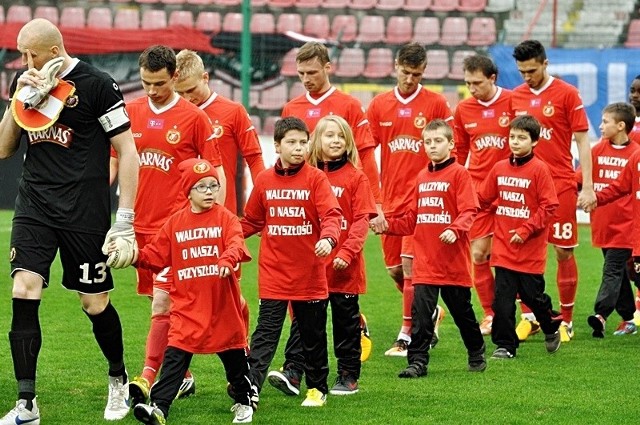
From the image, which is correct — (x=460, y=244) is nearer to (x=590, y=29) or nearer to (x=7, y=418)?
(x=7, y=418)

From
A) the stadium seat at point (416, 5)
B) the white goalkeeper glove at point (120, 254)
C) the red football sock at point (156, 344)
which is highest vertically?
the stadium seat at point (416, 5)

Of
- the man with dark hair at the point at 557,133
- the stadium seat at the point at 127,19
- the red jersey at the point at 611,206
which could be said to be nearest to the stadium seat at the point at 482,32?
the stadium seat at the point at 127,19

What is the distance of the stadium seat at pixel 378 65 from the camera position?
2112 centimetres

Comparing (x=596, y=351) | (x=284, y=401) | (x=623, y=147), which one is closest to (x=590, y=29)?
(x=623, y=147)

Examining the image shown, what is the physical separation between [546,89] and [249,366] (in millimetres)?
4013

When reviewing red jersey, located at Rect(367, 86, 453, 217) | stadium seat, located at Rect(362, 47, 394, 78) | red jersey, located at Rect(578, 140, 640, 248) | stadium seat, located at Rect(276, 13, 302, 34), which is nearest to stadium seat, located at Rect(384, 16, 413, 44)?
stadium seat, located at Rect(362, 47, 394, 78)

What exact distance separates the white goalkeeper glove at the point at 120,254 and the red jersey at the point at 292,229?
0.99 m

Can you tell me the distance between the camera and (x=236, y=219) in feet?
22.2

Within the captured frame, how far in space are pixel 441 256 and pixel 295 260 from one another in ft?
4.44

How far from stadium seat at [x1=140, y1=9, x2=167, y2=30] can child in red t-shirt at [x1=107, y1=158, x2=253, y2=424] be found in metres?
15.9

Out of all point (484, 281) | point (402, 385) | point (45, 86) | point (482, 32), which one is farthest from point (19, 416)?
point (482, 32)

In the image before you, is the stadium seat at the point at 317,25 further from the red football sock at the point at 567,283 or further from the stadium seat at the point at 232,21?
the red football sock at the point at 567,283

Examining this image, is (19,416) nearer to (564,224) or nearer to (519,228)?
(519,228)

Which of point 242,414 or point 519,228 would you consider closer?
point 242,414
